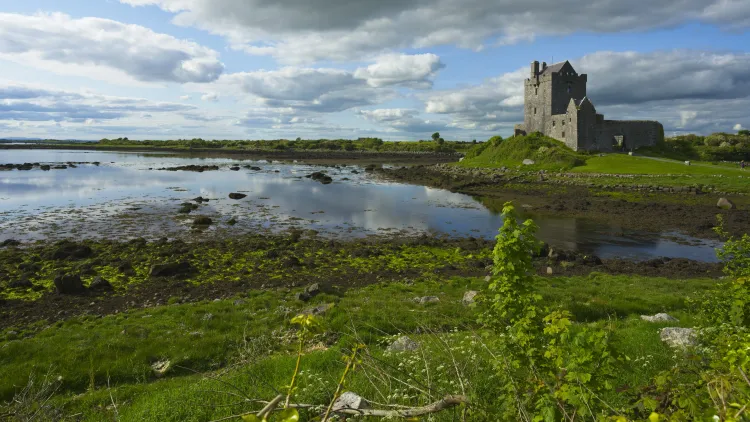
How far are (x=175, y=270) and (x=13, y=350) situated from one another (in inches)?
374

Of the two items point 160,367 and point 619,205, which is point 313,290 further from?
point 619,205

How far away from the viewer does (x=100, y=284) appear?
707 inches

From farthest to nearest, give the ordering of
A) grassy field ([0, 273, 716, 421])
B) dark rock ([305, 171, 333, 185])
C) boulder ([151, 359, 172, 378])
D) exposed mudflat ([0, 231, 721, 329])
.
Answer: dark rock ([305, 171, 333, 185]) < exposed mudflat ([0, 231, 721, 329]) < boulder ([151, 359, 172, 378]) < grassy field ([0, 273, 716, 421])

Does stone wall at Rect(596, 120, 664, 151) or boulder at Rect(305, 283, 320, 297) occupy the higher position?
stone wall at Rect(596, 120, 664, 151)

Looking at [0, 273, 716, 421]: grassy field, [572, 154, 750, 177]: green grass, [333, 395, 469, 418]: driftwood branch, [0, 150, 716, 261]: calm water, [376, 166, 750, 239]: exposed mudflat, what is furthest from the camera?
[572, 154, 750, 177]: green grass

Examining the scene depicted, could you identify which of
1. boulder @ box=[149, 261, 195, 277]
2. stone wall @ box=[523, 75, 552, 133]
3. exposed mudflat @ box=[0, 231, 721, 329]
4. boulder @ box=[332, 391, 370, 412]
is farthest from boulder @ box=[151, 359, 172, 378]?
stone wall @ box=[523, 75, 552, 133]

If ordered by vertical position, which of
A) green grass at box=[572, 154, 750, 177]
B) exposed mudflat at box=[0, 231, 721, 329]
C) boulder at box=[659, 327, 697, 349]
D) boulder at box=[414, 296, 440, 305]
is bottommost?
exposed mudflat at box=[0, 231, 721, 329]

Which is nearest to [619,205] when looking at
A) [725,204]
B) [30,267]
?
[725,204]

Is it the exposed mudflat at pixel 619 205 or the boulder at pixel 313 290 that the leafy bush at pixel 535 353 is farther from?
the exposed mudflat at pixel 619 205

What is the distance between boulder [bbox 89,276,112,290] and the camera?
17812 millimetres

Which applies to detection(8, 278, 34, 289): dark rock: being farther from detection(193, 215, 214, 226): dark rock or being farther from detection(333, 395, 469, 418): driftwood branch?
detection(333, 395, 469, 418): driftwood branch

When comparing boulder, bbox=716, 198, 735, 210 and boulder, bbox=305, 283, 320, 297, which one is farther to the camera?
boulder, bbox=716, 198, 735, 210

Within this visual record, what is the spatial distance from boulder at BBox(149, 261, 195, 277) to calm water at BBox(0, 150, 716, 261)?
831cm

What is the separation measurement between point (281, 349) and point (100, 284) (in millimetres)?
12052
